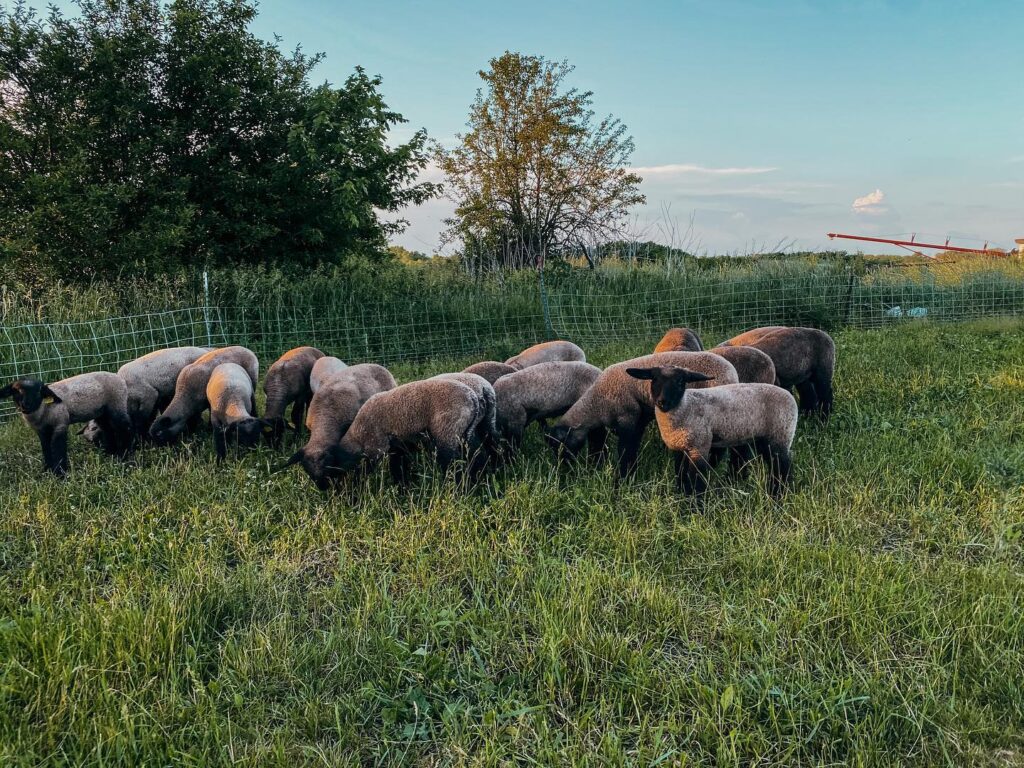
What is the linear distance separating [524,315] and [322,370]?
23.6 feet

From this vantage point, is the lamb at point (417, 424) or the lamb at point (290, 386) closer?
the lamb at point (417, 424)

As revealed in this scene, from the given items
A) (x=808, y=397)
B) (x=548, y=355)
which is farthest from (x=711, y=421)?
(x=808, y=397)

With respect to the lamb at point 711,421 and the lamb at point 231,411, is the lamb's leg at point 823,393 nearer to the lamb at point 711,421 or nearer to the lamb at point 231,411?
the lamb at point 711,421

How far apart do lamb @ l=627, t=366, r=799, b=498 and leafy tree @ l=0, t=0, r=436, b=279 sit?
1464 centimetres

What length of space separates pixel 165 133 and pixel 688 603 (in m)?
19.3

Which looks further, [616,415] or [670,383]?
[616,415]

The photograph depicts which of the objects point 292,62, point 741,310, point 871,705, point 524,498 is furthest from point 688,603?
point 292,62

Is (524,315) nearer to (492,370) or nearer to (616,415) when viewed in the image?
(492,370)

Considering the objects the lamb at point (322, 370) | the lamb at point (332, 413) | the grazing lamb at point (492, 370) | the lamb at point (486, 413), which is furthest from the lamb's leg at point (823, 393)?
the lamb at point (322, 370)

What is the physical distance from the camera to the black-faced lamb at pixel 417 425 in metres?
4.97

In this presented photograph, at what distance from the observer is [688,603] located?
3367mm

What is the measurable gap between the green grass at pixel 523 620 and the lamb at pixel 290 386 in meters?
1.97

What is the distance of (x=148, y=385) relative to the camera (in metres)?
7.26

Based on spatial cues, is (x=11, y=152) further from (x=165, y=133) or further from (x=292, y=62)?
(x=292, y=62)
